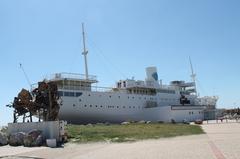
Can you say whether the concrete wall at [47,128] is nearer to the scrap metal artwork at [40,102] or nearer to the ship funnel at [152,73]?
the scrap metal artwork at [40,102]

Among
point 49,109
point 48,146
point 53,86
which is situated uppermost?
point 53,86

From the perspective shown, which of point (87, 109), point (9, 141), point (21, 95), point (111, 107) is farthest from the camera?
point (111, 107)

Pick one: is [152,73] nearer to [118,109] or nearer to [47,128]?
[118,109]

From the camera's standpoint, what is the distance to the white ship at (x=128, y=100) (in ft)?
151

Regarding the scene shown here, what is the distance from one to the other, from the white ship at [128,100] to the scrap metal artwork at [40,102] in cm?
1283

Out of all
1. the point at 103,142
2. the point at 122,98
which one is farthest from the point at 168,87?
the point at 103,142

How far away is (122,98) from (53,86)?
25025mm

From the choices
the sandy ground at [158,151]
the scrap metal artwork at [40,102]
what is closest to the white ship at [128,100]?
the scrap metal artwork at [40,102]

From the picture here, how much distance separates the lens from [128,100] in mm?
54125

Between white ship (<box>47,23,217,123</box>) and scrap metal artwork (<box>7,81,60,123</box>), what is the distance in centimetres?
1283

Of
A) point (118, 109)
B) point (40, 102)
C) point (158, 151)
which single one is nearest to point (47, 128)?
point (40, 102)

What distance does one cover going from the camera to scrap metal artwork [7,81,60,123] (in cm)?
2834

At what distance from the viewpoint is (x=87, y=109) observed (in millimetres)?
46719

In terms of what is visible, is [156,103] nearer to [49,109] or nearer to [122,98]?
[122,98]
